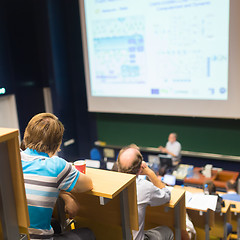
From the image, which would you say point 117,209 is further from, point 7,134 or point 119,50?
point 119,50

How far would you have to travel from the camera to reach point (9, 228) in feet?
4.19

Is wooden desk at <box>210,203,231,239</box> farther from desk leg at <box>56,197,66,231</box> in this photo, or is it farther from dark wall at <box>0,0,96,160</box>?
dark wall at <box>0,0,96,160</box>

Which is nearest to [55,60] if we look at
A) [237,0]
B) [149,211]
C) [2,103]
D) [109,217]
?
[2,103]

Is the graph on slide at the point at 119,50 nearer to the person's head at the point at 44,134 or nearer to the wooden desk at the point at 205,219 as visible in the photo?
the wooden desk at the point at 205,219

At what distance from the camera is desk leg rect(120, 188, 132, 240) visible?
1762 millimetres

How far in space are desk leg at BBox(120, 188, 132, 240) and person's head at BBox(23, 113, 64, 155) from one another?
446 mm

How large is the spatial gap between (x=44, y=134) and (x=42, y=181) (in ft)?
0.78

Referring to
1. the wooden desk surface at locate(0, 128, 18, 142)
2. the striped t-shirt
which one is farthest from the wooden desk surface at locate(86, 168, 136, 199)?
the wooden desk surface at locate(0, 128, 18, 142)

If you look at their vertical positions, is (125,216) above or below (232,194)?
above

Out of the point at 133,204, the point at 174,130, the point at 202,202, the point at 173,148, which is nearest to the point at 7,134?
the point at 133,204

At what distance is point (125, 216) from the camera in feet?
5.92

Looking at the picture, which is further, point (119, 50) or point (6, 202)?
point (119, 50)

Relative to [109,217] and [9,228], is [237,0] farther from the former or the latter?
[9,228]

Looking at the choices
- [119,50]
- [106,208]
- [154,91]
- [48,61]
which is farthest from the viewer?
[48,61]
